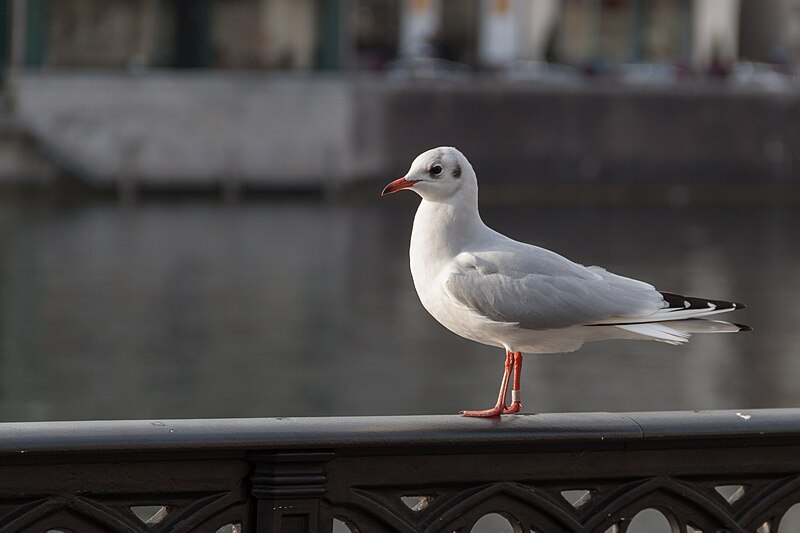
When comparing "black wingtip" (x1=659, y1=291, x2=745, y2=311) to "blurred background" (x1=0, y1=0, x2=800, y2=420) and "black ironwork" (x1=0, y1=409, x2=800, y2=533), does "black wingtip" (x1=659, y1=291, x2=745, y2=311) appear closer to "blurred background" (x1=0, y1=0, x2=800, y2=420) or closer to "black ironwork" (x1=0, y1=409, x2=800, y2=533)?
"black ironwork" (x1=0, y1=409, x2=800, y2=533)

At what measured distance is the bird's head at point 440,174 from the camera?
377 centimetres

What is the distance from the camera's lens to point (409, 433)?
325cm

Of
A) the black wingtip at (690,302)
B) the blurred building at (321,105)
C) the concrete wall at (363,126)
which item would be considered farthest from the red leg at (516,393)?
the concrete wall at (363,126)

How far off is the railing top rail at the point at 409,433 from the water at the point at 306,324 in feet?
33.2

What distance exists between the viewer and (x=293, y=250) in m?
26.8

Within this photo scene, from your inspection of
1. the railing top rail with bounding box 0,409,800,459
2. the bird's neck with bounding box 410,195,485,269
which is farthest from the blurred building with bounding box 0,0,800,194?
the railing top rail with bounding box 0,409,800,459

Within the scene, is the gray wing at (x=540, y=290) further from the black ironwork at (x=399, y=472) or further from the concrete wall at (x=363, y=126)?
the concrete wall at (x=363, y=126)

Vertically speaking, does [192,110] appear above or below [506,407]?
below

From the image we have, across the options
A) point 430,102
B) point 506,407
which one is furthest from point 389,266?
point 506,407

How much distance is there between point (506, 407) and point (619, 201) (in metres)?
35.9

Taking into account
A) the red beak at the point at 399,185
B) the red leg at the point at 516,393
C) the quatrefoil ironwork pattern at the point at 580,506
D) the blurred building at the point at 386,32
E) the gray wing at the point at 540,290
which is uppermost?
the red beak at the point at 399,185

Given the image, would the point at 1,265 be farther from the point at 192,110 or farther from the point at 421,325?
the point at 192,110

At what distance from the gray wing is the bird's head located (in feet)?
0.53

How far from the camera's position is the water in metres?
14.6
